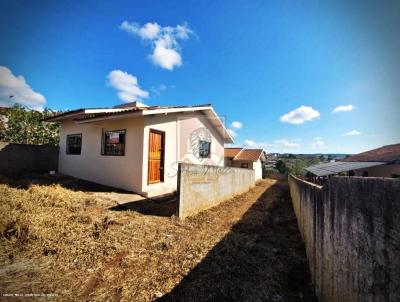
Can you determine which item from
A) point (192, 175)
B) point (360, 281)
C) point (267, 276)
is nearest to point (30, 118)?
point (192, 175)

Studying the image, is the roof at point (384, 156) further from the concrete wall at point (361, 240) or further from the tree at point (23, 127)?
the tree at point (23, 127)

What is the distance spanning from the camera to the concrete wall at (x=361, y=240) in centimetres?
141

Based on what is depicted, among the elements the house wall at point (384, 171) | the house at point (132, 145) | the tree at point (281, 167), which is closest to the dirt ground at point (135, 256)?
the house at point (132, 145)

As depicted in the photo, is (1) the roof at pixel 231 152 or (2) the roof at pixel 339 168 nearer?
(2) the roof at pixel 339 168

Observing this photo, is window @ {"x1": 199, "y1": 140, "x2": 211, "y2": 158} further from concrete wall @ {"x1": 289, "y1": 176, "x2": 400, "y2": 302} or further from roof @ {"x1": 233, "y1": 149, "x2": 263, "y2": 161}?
roof @ {"x1": 233, "y1": 149, "x2": 263, "y2": 161}

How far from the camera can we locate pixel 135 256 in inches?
148

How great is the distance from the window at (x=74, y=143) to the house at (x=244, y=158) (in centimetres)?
2010

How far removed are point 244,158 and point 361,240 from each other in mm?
26490

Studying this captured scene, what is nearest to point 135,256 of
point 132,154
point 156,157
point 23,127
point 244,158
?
point 132,154

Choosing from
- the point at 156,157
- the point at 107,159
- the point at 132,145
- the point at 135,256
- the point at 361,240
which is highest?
the point at 132,145

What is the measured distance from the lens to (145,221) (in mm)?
5531

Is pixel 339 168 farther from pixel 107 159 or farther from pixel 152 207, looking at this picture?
pixel 107 159

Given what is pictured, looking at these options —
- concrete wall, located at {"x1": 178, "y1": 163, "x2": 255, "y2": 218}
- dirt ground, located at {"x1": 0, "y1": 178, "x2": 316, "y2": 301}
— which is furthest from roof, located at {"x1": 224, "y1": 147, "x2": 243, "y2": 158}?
dirt ground, located at {"x1": 0, "y1": 178, "x2": 316, "y2": 301}

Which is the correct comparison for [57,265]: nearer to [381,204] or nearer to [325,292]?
[325,292]
